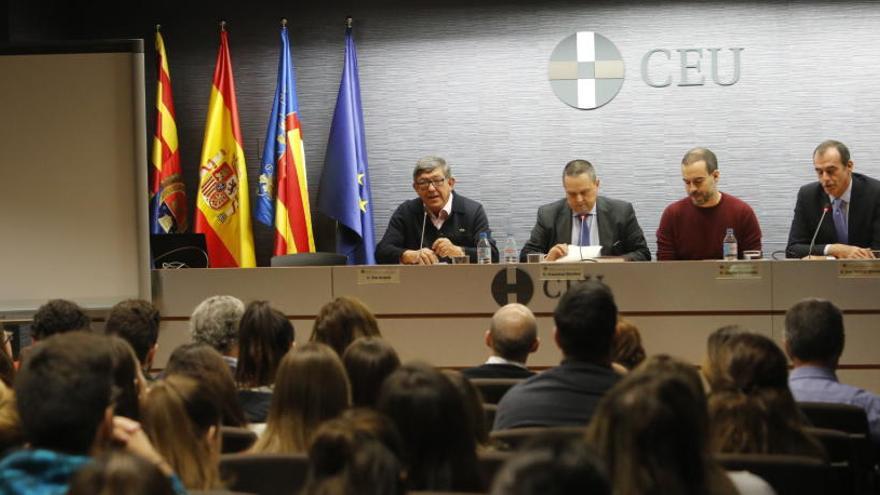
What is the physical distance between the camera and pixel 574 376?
3.27 meters

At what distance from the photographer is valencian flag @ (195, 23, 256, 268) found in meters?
7.84

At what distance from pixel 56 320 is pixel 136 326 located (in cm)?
33

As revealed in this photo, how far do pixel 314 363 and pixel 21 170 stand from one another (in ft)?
14.6

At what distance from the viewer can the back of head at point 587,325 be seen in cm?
341

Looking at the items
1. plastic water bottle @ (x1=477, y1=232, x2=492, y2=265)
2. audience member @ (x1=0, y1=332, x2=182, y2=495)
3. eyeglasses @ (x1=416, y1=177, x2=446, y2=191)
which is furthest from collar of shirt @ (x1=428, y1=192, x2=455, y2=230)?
audience member @ (x1=0, y1=332, x2=182, y2=495)

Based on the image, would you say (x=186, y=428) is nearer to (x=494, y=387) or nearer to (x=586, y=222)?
(x=494, y=387)

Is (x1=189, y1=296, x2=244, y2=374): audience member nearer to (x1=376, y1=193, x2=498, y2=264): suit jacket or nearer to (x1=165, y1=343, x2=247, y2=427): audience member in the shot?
(x1=165, y1=343, x2=247, y2=427): audience member

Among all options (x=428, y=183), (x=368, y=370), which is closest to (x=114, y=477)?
(x=368, y=370)

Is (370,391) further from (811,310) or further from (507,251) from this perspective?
(507,251)

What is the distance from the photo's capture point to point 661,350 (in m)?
5.71

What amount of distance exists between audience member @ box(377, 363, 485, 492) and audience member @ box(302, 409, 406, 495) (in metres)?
0.27

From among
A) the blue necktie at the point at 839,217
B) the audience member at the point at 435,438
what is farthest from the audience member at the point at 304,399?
the blue necktie at the point at 839,217

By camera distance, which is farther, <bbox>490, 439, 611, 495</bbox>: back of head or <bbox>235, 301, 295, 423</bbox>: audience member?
<bbox>235, 301, 295, 423</bbox>: audience member

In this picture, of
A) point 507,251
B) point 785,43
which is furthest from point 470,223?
point 785,43
